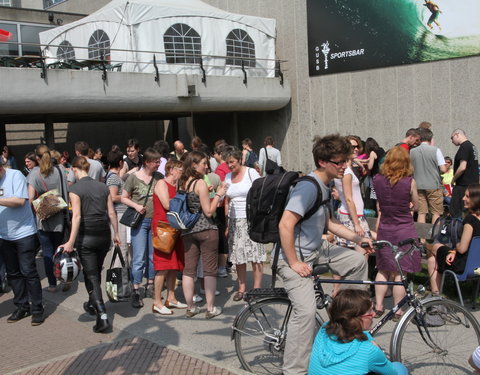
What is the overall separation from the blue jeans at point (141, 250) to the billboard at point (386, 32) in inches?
419

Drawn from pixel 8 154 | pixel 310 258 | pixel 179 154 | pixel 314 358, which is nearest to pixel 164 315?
pixel 310 258

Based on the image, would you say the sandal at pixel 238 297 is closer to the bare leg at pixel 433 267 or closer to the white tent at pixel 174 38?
the bare leg at pixel 433 267

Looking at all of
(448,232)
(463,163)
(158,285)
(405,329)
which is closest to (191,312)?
(158,285)

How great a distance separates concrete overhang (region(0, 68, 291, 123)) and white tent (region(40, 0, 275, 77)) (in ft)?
1.87

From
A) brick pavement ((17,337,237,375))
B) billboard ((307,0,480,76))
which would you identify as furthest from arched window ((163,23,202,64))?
brick pavement ((17,337,237,375))

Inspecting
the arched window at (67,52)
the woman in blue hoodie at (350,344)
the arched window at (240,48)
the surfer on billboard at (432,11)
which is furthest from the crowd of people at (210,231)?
the arched window at (67,52)

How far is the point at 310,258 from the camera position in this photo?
406 centimetres

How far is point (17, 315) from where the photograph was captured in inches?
244

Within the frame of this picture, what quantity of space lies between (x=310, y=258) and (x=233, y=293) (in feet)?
9.92

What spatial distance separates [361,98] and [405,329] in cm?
1342

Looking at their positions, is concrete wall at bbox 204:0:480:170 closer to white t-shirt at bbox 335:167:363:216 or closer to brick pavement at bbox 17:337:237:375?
white t-shirt at bbox 335:167:363:216

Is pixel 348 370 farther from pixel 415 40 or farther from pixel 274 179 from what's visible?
pixel 415 40

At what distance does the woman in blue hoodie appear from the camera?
3.01 metres

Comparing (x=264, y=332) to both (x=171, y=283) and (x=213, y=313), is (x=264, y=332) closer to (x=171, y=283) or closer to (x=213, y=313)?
(x=213, y=313)
